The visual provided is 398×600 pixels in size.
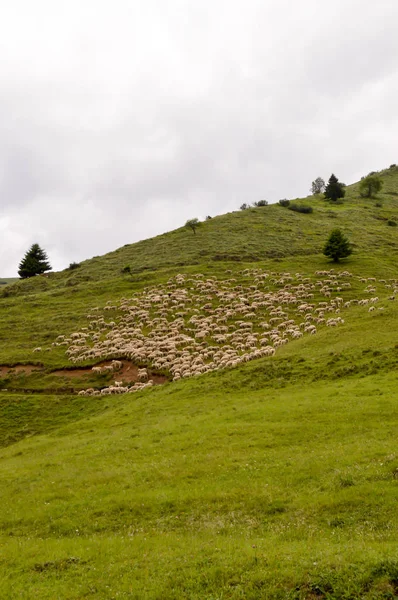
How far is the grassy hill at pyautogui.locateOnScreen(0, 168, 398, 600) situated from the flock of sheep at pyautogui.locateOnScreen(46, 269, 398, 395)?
1.37 feet

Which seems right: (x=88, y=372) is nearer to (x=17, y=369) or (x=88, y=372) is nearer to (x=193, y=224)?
(x=17, y=369)

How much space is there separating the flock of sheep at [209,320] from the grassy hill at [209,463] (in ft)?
1.37

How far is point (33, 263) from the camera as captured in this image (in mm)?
103625

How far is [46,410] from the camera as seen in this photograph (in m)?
36.8

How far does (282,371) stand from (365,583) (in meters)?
22.0

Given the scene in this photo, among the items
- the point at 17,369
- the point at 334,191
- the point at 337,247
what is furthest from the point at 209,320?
the point at 334,191

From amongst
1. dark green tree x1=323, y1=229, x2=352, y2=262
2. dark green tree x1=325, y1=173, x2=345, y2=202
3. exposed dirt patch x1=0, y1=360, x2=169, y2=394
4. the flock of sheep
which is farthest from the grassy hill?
dark green tree x1=325, y1=173, x2=345, y2=202

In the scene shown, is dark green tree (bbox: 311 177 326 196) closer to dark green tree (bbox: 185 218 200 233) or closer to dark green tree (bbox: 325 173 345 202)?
dark green tree (bbox: 325 173 345 202)

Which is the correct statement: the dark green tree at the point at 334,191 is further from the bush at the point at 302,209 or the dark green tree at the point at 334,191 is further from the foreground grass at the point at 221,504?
the foreground grass at the point at 221,504

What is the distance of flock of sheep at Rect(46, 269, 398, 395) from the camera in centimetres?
4216

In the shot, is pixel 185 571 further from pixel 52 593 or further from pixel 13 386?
pixel 13 386

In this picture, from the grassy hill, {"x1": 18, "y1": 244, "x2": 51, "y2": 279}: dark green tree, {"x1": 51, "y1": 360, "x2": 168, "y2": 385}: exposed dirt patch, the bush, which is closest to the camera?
the grassy hill

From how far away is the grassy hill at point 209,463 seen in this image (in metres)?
10.3

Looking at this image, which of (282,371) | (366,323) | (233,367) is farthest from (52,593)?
(366,323)
